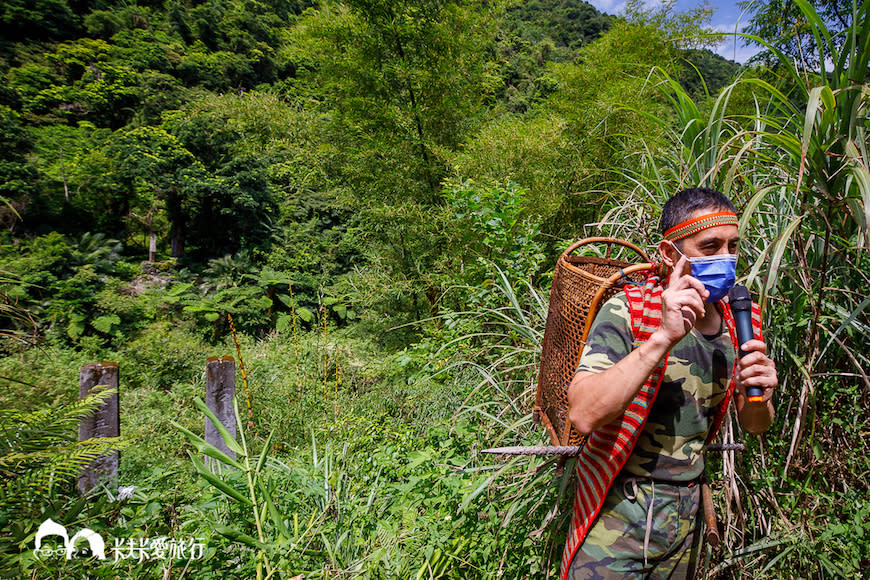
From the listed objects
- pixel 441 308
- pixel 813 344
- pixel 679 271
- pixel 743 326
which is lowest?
pixel 441 308

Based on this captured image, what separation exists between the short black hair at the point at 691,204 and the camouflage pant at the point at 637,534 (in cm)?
64

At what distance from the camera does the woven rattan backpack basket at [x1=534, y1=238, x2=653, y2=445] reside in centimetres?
96

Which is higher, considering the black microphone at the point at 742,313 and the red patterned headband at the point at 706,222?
the red patterned headband at the point at 706,222

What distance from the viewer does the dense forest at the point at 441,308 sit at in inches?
47.4

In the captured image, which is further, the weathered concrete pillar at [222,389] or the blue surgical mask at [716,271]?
the weathered concrete pillar at [222,389]

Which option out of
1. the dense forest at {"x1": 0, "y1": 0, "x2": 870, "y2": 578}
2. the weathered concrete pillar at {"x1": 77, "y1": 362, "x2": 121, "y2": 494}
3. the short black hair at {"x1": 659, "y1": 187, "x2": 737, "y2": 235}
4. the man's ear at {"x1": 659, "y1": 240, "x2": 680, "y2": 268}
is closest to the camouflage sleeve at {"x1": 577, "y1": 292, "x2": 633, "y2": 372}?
the man's ear at {"x1": 659, "y1": 240, "x2": 680, "y2": 268}

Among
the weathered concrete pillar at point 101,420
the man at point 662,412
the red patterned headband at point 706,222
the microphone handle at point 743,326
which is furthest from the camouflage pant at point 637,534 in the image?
the weathered concrete pillar at point 101,420

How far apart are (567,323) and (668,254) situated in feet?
1.00

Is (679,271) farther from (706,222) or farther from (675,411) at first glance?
(675,411)

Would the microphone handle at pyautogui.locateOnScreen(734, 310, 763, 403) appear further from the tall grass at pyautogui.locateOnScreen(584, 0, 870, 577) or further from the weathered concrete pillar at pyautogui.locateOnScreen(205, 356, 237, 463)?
the weathered concrete pillar at pyautogui.locateOnScreen(205, 356, 237, 463)

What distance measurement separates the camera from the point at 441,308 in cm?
302

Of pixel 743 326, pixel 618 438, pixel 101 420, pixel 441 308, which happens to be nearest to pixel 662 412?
pixel 618 438

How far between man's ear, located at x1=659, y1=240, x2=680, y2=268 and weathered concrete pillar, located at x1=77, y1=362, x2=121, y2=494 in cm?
258

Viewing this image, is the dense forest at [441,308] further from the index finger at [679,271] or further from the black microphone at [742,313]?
the index finger at [679,271]
